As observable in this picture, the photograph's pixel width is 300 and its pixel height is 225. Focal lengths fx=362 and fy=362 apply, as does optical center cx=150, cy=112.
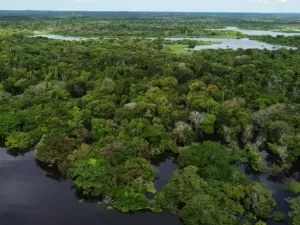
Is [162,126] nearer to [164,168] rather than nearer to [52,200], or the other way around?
[164,168]

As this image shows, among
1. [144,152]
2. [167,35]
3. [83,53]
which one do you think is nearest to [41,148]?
[144,152]

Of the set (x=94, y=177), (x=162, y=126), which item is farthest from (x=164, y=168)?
(x=94, y=177)

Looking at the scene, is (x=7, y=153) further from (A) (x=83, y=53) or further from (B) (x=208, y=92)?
(A) (x=83, y=53)

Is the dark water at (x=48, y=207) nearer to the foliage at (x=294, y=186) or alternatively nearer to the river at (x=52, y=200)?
the river at (x=52, y=200)

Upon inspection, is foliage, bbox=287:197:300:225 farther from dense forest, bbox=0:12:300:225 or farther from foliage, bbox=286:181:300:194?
foliage, bbox=286:181:300:194

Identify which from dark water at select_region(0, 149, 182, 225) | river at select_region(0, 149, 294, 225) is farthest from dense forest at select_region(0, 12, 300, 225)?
dark water at select_region(0, 149, 182, 225)

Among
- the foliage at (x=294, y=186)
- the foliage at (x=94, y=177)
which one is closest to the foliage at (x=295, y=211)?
the foliage at (x=294, y=186)
